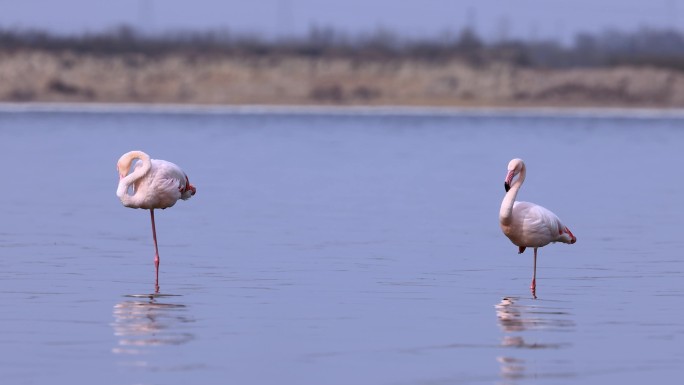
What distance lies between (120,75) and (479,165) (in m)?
59.8

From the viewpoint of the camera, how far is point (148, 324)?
10.8m

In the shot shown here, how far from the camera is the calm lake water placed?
372 inches

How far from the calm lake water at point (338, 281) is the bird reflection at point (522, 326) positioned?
2cm

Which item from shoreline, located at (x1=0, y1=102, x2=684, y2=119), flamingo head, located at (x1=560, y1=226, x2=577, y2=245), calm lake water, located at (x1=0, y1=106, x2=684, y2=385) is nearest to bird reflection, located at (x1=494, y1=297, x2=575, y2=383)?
calm lake water, located at (x1=0, y1=106, x2=684, y2=385)

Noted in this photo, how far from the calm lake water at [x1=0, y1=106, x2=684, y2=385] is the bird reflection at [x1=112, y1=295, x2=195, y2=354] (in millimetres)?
25

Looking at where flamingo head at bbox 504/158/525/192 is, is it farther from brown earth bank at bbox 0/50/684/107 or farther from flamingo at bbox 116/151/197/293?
brown earth bank at bbox 0/50/684/107

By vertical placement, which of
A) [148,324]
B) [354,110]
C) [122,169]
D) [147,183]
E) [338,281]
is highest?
[354,110]

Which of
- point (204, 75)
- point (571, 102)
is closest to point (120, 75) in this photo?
point (204, 75)

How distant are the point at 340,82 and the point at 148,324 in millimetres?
81772

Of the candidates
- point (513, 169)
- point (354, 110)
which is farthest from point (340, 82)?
point (513, 169)

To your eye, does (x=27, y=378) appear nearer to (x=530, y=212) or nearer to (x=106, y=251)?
(x=530, y=212)

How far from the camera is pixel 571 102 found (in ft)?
301

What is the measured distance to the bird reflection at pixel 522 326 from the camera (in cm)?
934

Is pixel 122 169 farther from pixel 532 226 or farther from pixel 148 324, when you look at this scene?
pixel 148 324
